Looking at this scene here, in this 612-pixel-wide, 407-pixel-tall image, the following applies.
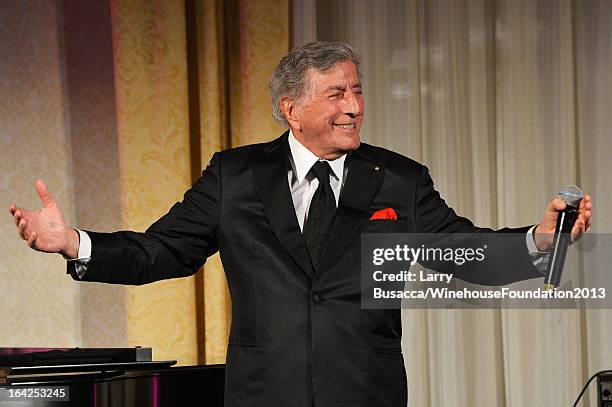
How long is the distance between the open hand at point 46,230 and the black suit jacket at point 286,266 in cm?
5

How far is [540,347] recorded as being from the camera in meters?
3.70

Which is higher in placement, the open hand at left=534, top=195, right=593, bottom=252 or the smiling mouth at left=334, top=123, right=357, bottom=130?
the smiling mouth at left=334, top=123, right=357, bottom=130

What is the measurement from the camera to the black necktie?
1.97 metres

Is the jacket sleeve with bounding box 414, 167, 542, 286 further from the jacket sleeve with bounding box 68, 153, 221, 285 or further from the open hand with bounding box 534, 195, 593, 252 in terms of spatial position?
the jacket sleeve with bounding box 68, 153, 221, 285

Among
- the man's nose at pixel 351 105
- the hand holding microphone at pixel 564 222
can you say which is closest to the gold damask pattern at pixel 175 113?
the man's nose at pixel 351 105

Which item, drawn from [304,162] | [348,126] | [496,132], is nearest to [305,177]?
[304,162]

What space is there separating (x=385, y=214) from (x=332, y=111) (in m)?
0.24

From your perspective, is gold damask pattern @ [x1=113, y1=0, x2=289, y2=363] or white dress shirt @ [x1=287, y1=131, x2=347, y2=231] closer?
white dress shirt @ [x1=287, y1=131, x2=347, y2=231]

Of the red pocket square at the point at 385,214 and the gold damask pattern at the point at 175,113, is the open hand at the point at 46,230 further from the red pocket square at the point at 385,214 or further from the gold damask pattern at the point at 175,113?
the gold damask pattern at the point at 175,113

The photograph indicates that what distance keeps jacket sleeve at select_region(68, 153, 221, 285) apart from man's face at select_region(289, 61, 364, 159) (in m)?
0.21

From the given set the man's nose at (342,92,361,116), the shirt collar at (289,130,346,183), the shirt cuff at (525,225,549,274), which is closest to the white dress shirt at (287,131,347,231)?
the shirt collar at (289,130,346,183)

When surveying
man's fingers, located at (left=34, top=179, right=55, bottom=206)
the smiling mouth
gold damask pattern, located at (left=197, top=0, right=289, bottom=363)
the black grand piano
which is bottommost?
the black grand piano

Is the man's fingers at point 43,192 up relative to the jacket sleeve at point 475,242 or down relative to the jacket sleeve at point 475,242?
up

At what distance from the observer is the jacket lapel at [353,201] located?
1.95 meters
